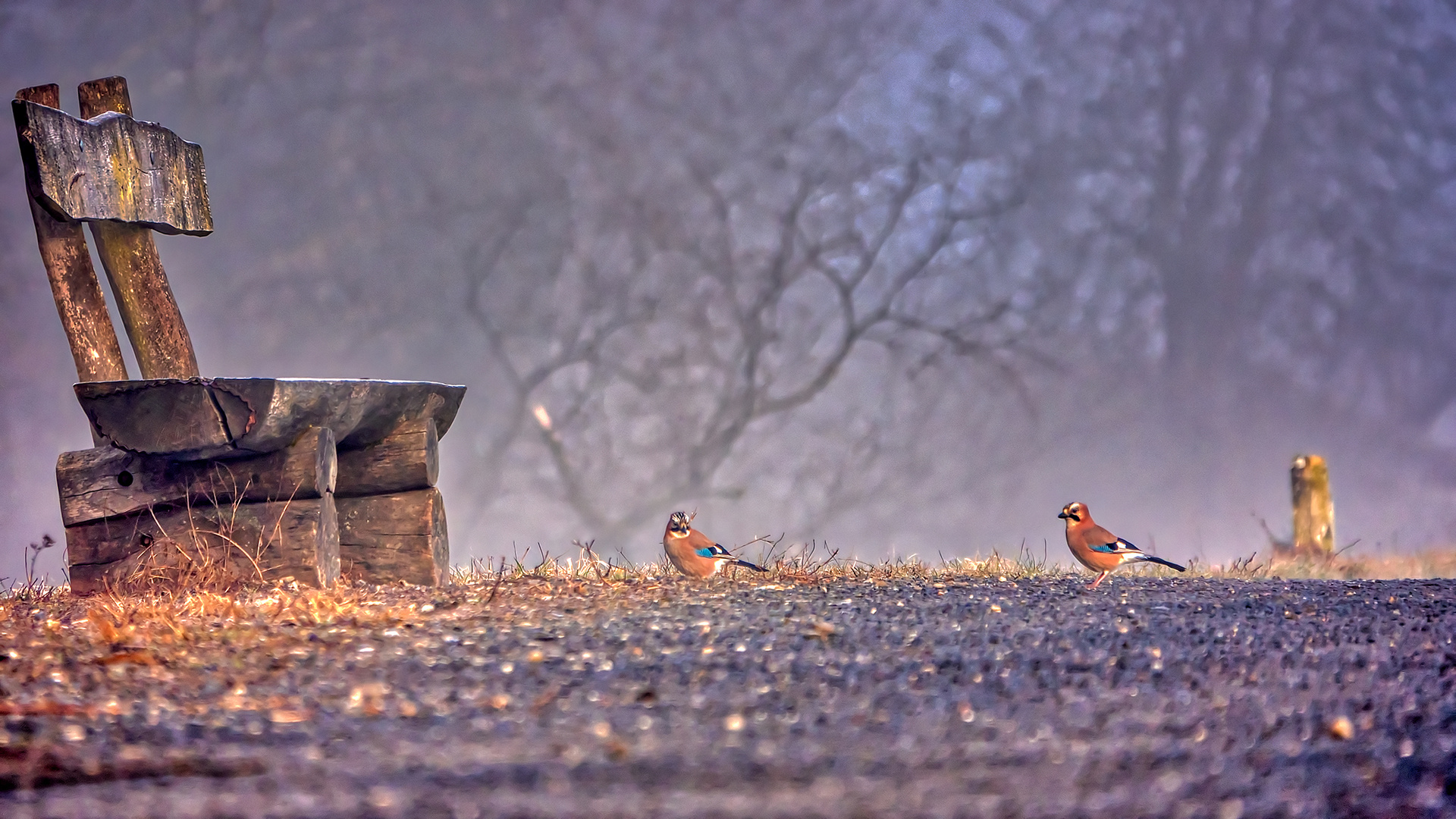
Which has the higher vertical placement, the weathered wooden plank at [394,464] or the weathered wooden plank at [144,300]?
the weathered wooden plank at [144,300]

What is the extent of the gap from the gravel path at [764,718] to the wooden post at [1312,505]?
5.24 meters

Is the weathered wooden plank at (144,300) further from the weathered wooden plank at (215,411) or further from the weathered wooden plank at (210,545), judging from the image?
the weathered wooden plank at (210,545)

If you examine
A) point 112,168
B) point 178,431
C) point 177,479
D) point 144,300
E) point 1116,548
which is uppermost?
point 112,168

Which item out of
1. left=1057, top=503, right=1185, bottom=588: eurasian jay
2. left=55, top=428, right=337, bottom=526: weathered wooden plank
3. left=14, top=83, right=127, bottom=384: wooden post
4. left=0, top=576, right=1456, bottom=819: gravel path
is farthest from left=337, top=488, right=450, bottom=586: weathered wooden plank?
left=1057, top=503, right=1185, bottom=588: eurasian jay

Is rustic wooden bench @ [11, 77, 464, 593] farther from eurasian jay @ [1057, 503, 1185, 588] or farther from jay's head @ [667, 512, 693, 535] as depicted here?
eurasian jay @ [1057, 503, 1185, 588]

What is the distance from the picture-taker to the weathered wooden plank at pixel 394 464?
491 centimetres

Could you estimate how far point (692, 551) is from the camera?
5012mm

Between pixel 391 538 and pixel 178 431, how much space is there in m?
1.09

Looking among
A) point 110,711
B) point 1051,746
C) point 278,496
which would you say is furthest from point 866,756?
point 278,496

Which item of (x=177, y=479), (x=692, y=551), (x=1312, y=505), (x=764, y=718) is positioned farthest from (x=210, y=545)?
(x=1312, y=505)

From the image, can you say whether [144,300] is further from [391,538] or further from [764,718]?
[764,718]

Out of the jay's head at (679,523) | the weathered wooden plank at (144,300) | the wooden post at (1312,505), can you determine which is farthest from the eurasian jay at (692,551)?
the wooden post at (1312,505)

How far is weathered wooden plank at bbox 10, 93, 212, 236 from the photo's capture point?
4.50 metres

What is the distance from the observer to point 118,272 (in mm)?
4910
